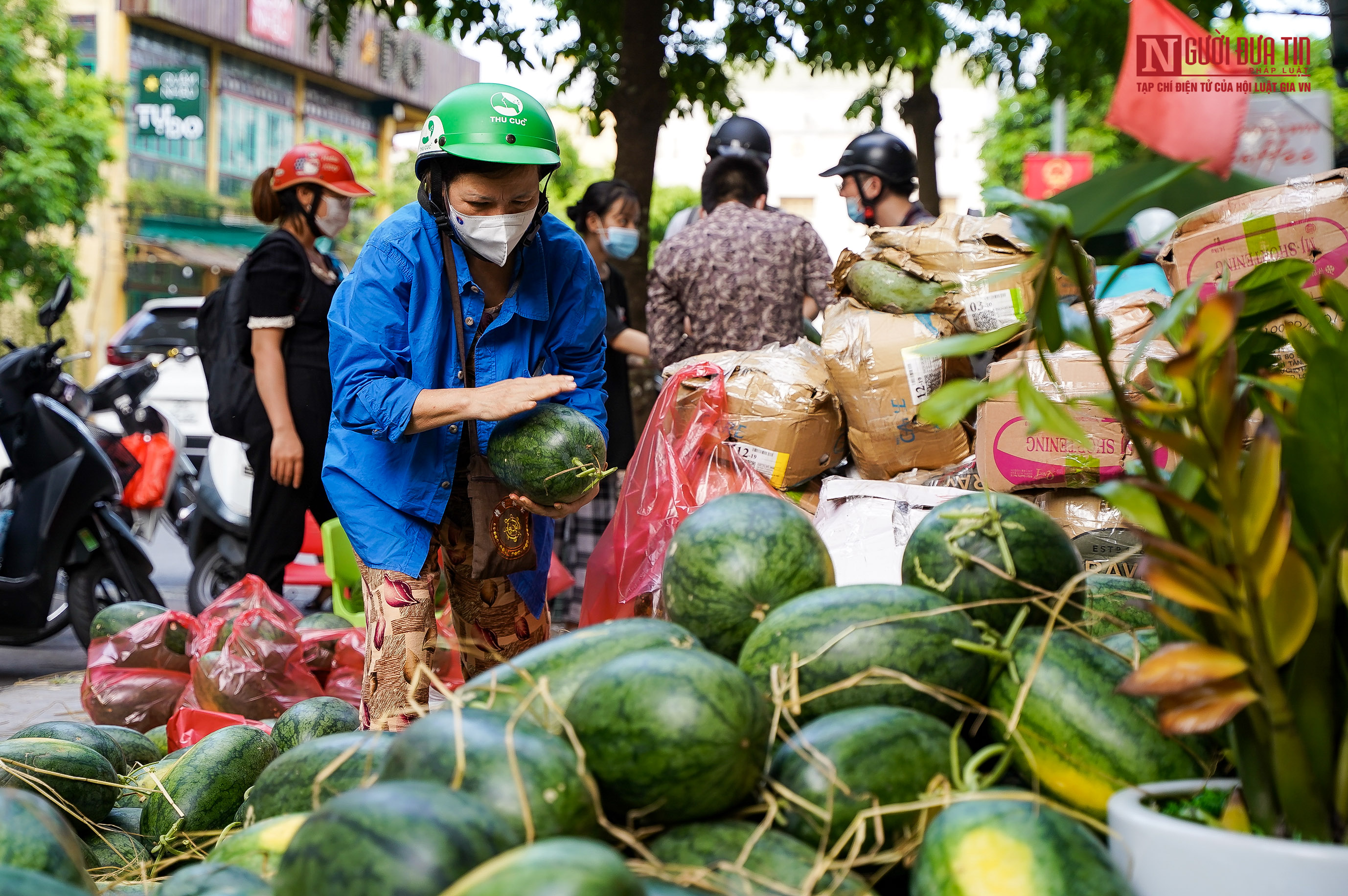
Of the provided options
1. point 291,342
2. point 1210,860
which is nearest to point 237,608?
point 291,342

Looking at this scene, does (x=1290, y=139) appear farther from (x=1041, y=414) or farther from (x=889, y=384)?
(x=1041, y=414)

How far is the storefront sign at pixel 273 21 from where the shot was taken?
26.9 m

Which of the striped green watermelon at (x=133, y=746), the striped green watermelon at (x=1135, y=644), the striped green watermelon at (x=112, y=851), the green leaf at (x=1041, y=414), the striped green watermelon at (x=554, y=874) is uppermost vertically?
the green leaf at (x=1041, y=414)

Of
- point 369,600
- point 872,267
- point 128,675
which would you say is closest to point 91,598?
point 128,675

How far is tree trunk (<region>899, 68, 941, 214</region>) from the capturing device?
8.82 metres

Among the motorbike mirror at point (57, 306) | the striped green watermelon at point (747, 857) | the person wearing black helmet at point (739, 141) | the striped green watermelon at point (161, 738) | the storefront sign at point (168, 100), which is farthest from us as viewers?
the storefront sign at point (168, 100)

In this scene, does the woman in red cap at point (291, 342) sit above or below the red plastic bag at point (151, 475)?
above

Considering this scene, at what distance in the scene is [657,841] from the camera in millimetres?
1358

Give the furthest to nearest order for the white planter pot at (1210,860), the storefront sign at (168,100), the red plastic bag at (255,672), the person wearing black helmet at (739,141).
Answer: the storefront sign at (168,100) → the person wearing black helmet at (739,141) → the red plastic bag at (255,672) → the white planter pot at (1210,860)

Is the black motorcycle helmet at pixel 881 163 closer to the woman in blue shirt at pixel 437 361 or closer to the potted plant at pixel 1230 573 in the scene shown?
the woman in blue shirt at pixel 437 361

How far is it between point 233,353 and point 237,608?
1.08 m

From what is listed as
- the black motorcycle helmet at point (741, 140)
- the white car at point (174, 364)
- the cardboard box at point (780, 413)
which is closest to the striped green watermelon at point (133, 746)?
the cardboard box at point (780, 413)

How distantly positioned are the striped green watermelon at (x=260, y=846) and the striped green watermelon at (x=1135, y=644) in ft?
3.77

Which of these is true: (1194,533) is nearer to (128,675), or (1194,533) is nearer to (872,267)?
(872,267)
